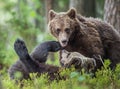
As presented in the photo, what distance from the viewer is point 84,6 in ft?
46.3

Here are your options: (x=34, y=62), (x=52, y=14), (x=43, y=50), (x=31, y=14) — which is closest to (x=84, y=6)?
(x=52, y=14)

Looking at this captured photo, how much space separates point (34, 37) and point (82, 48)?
9.24 m

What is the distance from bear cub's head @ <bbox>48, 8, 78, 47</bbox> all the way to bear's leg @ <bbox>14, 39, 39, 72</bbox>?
2.49 feet

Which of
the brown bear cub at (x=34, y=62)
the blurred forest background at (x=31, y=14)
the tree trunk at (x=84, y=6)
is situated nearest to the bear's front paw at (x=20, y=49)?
the brown bear cub at (x=34, y=62)

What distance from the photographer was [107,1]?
11.4 meters

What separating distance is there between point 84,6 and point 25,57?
6.03m

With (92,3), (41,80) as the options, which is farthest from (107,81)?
(92,3)

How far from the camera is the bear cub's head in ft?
29.6

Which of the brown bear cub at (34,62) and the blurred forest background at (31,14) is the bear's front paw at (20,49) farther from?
the blurred forest background at (31,14)

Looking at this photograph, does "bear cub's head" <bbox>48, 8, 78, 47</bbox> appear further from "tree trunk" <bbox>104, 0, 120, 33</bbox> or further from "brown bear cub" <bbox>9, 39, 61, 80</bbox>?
"tree trunk" <bbox>104, 0, 120, 33</bbox>

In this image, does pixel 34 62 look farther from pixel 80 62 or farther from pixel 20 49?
pixel 80 62

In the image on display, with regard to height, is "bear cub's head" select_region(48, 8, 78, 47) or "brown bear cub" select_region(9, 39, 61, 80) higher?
"bear cub's head" select_region(48, 8, 78, 47)

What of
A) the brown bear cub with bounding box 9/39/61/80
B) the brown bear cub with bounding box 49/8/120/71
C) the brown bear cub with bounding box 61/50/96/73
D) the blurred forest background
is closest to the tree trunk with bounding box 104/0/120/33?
the blurred forest background

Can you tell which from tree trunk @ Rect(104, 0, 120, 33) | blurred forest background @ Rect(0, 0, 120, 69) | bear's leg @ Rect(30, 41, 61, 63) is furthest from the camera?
blurred forest background @ Rect(0, 0, 120, 69)
